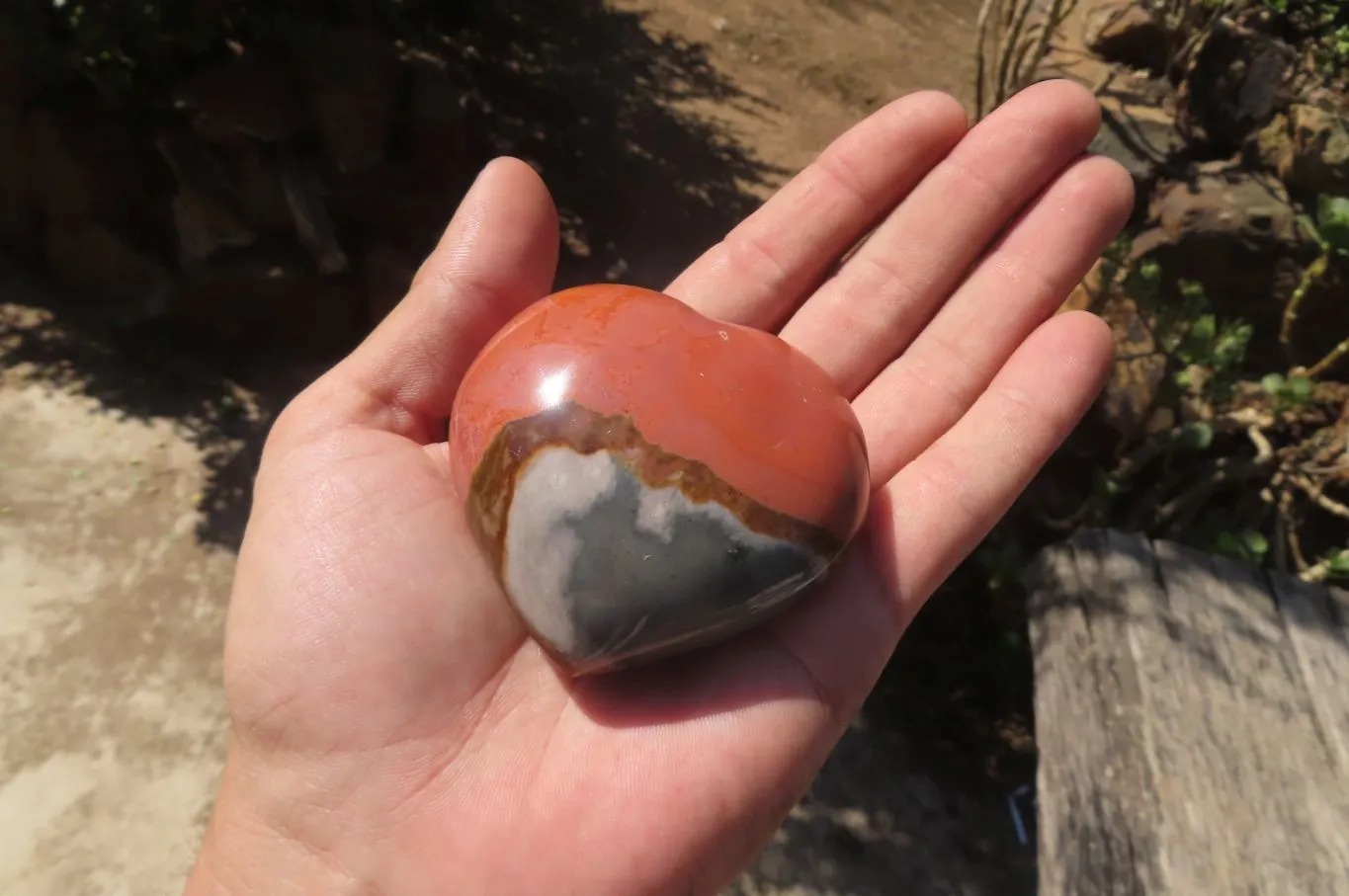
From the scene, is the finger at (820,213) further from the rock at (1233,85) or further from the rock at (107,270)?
the rock at (107,270)

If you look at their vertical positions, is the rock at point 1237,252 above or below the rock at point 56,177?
above

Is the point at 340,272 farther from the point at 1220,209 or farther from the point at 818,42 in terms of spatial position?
the point at 818,42

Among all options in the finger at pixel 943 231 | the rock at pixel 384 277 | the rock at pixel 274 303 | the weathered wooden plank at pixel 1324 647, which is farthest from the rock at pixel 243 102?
the weathered wooden plank at pixel 1324 647

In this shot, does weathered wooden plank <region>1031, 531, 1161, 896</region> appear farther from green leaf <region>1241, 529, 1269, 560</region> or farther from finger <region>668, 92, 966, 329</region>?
finger <region>668, 92, 966, 329</region>

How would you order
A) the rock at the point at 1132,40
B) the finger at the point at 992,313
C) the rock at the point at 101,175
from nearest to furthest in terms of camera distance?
1. the finger at the point at 992,313
2. the rock at the point at 101,175
3. the rock at the point at 1132,40

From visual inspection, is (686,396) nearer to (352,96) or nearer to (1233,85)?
(352,96)

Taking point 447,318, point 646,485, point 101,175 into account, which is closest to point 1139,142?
point 447,318
